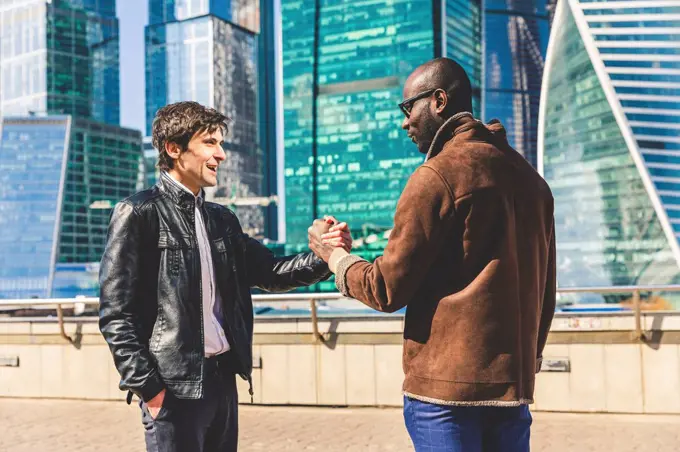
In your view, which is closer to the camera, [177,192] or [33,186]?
[177,192]

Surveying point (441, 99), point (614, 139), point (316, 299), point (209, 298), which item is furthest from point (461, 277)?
point (614, 139)

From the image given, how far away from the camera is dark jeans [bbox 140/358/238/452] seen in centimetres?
278

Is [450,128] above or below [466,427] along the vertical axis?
above

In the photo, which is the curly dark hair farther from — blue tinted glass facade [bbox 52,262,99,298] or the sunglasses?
blue tinted glass facade [bbox 52,262,99,298]

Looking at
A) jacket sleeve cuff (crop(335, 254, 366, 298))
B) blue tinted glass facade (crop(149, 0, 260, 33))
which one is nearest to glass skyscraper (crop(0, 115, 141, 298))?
blue tinted glass facade (crop(149, 0, 260, 33))

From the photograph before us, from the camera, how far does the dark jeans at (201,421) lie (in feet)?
9.11

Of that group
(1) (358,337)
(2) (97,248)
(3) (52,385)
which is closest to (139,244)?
(1) (358,337)

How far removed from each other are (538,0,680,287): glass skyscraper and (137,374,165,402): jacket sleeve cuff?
3045 inches

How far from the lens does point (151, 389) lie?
8.92 feet

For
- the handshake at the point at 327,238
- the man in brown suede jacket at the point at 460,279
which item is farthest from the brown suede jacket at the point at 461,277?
the handshake at the point at 327,238

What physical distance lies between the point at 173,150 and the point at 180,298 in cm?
57

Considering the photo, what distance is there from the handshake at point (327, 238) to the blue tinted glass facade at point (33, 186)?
440 feet

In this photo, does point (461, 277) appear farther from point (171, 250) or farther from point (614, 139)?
point (614, 139)

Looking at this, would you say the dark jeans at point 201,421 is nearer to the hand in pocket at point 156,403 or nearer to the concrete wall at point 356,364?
the hand in pocket at point 156,403
